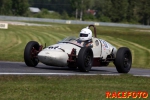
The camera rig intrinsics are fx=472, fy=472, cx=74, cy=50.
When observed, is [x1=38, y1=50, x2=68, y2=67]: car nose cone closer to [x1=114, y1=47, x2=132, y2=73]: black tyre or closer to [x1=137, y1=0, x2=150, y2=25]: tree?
[x1=114, y1=47, x2=132, y2=73]: black tyre

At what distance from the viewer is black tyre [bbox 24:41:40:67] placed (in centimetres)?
1594

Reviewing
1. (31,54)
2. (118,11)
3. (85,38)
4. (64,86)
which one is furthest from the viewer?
(118,11)

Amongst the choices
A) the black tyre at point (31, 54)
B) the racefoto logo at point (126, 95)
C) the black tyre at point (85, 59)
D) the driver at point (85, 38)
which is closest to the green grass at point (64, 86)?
the racefoto logo at point (126, 95)

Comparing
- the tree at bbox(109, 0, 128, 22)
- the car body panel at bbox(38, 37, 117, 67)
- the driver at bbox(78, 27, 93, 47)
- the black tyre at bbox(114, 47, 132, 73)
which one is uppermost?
the driver at bbox(78, 27, 93, 47)

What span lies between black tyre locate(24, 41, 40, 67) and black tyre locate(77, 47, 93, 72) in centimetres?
179

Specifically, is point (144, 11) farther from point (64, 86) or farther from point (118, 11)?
point (64, 86)

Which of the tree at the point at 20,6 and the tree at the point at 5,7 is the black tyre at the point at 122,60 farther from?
the tree at the point at 20,6

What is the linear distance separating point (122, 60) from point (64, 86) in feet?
18.5

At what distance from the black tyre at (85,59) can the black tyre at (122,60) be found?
1232 mm

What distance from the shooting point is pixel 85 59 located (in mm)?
15562

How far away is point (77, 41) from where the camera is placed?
54.1ft

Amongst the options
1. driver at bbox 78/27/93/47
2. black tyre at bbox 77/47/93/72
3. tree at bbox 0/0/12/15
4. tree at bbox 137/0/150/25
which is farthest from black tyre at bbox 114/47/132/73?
tree at bbox 0/0/12/15

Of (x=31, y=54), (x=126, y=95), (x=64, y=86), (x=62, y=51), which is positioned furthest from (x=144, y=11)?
(x=126, y=95)

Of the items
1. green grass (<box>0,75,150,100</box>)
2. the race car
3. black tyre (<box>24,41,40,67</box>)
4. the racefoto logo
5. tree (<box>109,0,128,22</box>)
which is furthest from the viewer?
tree (<box>109,0,128,22</box>)
